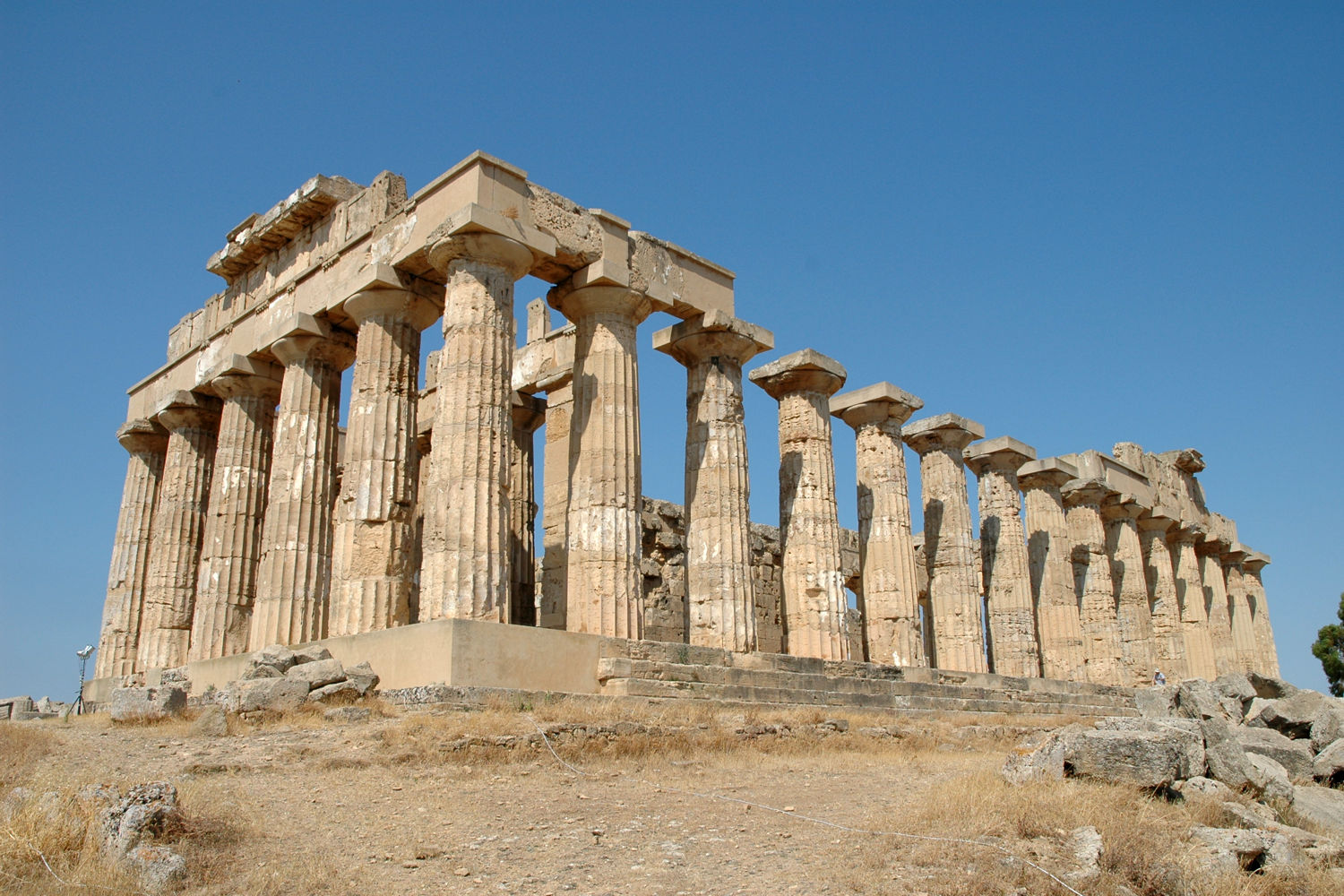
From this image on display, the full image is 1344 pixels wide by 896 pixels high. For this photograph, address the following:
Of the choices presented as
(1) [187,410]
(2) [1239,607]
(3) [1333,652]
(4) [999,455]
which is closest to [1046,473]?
(4) [999,455]

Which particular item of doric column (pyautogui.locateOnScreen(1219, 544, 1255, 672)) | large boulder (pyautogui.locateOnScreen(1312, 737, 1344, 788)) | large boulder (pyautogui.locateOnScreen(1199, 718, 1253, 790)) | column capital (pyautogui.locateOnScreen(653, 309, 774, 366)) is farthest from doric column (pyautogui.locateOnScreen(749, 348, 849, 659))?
doric column (pyautogui.locateOnScreen(1219, 544, 1255, 672))

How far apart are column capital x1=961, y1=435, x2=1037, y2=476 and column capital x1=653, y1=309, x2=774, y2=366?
9700 mm

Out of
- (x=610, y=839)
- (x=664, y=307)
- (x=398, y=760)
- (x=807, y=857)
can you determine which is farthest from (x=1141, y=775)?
(x=664, y=307)

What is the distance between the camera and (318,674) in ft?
43.0

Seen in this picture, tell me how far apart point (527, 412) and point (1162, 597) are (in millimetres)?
20690

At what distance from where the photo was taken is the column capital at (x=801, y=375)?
68.6 feet

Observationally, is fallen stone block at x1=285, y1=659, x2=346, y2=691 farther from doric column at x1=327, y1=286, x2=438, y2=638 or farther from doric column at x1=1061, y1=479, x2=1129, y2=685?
doric column at x1=1061, y1=479, x2=1129, y2=685

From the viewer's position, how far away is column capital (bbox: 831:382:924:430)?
76.3 ft

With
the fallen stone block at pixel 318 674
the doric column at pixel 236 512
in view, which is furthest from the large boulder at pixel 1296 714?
the doric column at pixel 236 512

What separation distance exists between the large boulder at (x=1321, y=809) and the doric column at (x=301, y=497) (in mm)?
13549

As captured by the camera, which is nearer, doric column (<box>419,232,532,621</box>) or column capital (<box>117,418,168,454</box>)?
doric column (<box>419,232,532,621</box>)

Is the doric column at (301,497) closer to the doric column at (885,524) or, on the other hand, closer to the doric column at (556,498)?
the doric column at (556,498)

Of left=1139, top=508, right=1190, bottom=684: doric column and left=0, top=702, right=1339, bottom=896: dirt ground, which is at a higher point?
left=1139, top=508, right=1190, bottom=684: doric column

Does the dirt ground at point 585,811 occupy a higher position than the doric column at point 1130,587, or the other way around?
the doric column at point 1130,587
